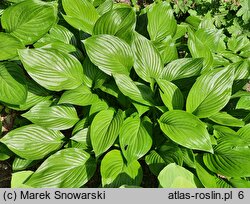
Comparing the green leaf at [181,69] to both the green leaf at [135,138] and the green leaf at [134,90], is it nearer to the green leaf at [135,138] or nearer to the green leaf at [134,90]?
the green leaf at [134,90]

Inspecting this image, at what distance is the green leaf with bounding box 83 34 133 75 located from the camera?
9.81ft

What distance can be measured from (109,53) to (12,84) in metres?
0.80

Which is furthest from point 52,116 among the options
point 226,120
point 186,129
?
point 226,120

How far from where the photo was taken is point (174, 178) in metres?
2.52

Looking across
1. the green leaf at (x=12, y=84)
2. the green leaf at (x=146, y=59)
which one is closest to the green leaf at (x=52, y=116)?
the green leaf at (x=12, y=84)

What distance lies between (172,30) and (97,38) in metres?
0.84

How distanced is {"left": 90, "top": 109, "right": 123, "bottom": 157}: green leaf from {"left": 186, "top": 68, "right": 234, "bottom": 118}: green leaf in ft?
1.86

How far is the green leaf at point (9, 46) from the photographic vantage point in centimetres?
302

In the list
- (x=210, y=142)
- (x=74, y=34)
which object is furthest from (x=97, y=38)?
(x=210, y=142)

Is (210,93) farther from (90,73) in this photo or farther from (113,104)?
(90,73)

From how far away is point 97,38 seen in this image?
2.98m

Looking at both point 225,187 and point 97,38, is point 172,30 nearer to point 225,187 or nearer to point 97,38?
point 97,38

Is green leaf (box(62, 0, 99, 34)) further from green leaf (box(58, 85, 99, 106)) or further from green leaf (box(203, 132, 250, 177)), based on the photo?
green leaf (box(203, 132, 250, 177))

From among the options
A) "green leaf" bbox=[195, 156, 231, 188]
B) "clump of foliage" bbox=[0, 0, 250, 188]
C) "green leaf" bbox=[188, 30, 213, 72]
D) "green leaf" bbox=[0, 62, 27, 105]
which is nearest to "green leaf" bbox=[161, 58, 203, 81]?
"clump of foliage" bbox=[0, 0, 250, 188]
